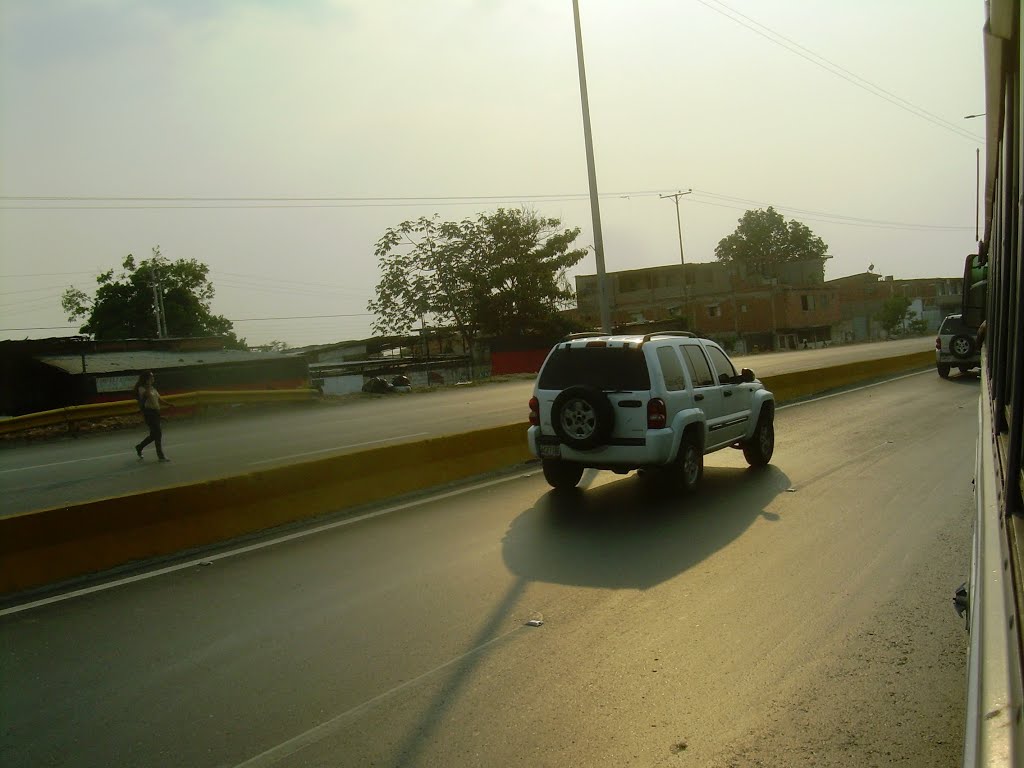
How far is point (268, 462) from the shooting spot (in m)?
17.4

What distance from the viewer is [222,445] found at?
21.4 metres

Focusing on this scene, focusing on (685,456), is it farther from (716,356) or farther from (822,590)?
(822,590)

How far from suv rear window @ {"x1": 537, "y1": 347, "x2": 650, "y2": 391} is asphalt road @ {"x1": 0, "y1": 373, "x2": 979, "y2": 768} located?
4.64 feet

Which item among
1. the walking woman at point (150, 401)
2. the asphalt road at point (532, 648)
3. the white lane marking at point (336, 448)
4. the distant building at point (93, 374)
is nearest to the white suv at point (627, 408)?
the asphalt road at point (532, 648)

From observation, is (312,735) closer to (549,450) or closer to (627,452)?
(627,452)

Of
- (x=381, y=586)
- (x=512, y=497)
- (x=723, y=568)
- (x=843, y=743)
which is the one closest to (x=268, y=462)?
(x=512, y=497)

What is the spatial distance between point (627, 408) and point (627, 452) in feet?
1.53

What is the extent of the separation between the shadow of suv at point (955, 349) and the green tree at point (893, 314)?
74.4 metres

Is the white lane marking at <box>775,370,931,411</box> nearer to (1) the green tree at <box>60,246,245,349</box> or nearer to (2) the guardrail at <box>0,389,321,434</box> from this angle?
(2) the guardrail at <box>0,389,321,434</box>

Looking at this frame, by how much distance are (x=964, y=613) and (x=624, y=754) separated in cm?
Answer: 160

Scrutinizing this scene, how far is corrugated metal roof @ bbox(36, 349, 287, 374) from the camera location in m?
35.7

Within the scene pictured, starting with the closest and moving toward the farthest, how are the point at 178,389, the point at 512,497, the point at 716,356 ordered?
1. the point at 512,497
2. the point at 716,356
3. the point at 178,389

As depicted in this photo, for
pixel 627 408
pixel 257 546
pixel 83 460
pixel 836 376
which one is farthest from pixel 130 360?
pixel 627 408

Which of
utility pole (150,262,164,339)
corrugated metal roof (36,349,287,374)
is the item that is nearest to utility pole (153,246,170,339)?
utility pole (150,262,164,339)
